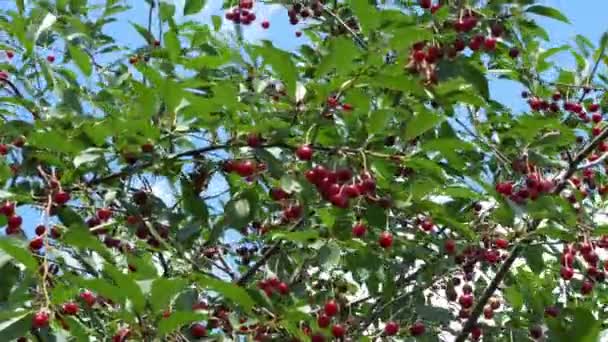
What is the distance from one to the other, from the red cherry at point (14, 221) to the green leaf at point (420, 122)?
1.15m

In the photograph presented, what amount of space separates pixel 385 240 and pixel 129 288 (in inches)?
37.4

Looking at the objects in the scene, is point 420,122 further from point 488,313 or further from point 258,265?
point 488,313

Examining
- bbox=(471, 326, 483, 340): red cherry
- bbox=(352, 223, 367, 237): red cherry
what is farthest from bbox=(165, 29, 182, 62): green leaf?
bbox=(471, 326, 483, 340): red cherry

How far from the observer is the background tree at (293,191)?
2297mm

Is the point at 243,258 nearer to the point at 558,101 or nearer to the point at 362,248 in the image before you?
the point at 362,248

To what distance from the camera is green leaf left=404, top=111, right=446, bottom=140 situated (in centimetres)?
240

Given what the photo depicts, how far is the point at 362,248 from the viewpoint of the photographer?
2713mm

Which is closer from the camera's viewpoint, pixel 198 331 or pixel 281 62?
pixel 281 62

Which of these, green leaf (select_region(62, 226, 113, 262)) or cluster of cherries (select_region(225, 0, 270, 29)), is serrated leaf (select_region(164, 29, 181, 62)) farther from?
cluster of cherries (select_region(225, 0, 270, 29))

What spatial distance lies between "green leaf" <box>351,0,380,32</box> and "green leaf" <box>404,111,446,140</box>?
278 millimetres

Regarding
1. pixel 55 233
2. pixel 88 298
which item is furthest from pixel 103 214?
pixel 88 298

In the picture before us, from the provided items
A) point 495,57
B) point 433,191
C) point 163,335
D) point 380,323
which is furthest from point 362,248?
point 495,57

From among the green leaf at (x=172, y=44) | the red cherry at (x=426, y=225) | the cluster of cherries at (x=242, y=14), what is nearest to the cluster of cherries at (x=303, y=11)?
the cluster of cherries at (x=242, y=14)

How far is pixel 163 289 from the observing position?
6.40ft
